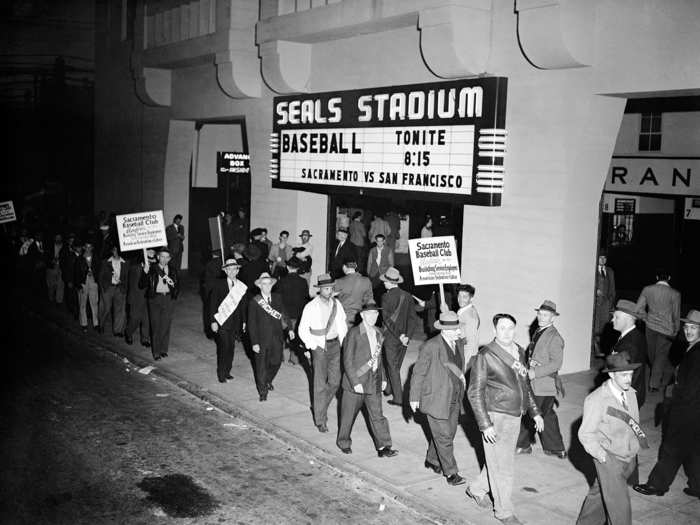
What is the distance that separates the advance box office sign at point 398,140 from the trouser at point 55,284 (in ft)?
18.5

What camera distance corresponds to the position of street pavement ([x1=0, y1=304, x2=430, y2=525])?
25.9 feet

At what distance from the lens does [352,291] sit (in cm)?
1276

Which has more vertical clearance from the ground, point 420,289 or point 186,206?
point 186,206

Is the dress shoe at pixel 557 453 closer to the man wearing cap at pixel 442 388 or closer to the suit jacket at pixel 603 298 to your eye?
the man wearing cap at pixel 442 388

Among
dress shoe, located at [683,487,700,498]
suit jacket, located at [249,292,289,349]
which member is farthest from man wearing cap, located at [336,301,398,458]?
dress shoe, located at [683,487,700,498]

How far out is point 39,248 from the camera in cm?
2167

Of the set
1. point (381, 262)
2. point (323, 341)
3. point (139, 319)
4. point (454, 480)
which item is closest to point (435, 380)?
point (454, 480)

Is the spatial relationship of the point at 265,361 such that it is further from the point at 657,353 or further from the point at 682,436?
the point at 657,353

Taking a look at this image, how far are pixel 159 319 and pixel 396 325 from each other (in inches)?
189

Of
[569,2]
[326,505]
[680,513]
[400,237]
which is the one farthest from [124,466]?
[400,237]

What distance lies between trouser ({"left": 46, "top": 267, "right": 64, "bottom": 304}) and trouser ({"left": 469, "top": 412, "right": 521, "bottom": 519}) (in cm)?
1440

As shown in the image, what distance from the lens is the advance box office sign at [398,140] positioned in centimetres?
1370

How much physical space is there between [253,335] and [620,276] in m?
13.8

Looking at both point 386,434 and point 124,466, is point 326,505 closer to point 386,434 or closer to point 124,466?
point 386,434
